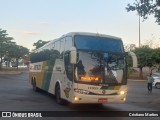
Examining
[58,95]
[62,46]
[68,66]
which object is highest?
[62,46]

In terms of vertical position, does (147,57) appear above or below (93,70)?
above

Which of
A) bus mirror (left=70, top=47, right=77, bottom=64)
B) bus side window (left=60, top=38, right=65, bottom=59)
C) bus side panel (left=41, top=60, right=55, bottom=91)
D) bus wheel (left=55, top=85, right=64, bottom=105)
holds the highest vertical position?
bus side window (left=60, top=38, right=65, bottom=59)

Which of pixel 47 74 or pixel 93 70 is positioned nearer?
pixel 93 70

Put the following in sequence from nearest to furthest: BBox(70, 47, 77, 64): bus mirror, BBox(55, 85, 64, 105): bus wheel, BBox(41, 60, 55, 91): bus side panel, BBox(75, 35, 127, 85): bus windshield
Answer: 1. BBox(70, 47, 77, 64): bus mirror
2. BBox(75, 35, 127, 85): bus windshield
3. BBox(55, 85, 64, 105): bus wheel
4. BBox(41, 60, 55, 91): bus side panel

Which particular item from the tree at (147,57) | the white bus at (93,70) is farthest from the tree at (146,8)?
the tree at (147,57)

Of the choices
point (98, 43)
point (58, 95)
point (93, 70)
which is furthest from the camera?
point (58, 95)

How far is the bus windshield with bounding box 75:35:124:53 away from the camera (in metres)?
15.6

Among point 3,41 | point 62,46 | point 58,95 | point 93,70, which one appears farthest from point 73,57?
point 3,41

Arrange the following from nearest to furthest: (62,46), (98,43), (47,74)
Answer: (98,43)
(62,46)
(47,74)

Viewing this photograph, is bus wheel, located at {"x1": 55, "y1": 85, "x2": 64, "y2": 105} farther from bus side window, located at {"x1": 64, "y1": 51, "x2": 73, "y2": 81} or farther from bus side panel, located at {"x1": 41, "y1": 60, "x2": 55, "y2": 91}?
bus side panel, located at {"x1": 41, "y1": 60, "x2": 55, "y2": 91}

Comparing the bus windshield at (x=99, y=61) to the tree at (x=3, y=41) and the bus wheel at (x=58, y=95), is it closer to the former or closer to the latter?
the bus wheel at (x=58, y=95)

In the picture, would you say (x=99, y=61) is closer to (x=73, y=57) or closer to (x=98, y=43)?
(x=98, y=43)

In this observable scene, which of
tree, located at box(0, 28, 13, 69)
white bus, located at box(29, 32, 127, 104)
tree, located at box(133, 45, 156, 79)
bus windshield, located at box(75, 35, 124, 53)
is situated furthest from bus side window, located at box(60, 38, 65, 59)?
tree, located at box(0, 28, 13, 69)

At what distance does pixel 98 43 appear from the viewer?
1581 centimetres
